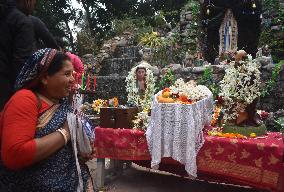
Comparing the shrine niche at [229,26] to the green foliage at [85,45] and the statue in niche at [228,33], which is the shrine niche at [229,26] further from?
the green foliage at [85,45]

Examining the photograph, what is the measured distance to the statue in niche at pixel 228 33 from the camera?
1527 cm

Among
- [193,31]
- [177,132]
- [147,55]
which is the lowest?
[177,132]

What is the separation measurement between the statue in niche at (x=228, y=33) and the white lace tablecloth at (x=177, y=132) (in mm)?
10738

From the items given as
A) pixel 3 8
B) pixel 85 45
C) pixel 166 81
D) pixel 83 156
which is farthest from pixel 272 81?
pixel 85 45

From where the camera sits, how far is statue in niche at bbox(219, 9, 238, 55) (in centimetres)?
1527

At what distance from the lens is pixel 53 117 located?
1.85m

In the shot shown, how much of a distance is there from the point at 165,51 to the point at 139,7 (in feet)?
48.2

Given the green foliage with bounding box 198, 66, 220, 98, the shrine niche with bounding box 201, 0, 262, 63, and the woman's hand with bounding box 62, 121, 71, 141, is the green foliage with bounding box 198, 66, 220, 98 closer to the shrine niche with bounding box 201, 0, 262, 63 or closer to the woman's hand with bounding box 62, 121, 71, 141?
the shrine niche with bounding box 201, 0, 262, 63

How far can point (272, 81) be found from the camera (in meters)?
9.95

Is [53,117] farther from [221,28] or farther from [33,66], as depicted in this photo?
[221,28]

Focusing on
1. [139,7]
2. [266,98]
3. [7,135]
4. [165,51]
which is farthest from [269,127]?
[139,7]

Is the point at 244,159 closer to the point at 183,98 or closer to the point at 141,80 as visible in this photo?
the point at 183,98

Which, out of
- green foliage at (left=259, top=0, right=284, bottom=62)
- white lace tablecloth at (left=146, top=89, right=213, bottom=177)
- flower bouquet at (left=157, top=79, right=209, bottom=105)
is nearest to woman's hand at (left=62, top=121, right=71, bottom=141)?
white lace tablecloth at (left=146, top=89, right=213, bottom=177)

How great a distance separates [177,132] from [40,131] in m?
3.15
